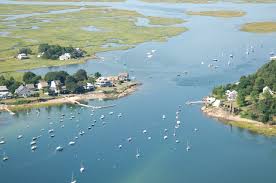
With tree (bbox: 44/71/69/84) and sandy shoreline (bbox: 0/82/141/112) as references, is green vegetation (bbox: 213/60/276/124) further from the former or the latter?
tree (bbox: 44/71/69/84)

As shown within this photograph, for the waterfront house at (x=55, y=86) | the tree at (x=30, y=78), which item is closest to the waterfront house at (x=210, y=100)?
the waterfront house at (x=55, y=86)

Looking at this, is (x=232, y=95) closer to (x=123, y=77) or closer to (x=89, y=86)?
(x=123, y=77)

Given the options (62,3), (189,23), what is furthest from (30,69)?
(62,3)

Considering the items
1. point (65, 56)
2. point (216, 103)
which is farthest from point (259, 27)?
point (216, 103)

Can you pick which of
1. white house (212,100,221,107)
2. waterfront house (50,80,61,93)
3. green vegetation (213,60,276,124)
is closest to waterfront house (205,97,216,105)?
white house (212,100,221,107)

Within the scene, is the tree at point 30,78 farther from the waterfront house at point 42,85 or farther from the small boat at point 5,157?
the small boat at point 5,157
